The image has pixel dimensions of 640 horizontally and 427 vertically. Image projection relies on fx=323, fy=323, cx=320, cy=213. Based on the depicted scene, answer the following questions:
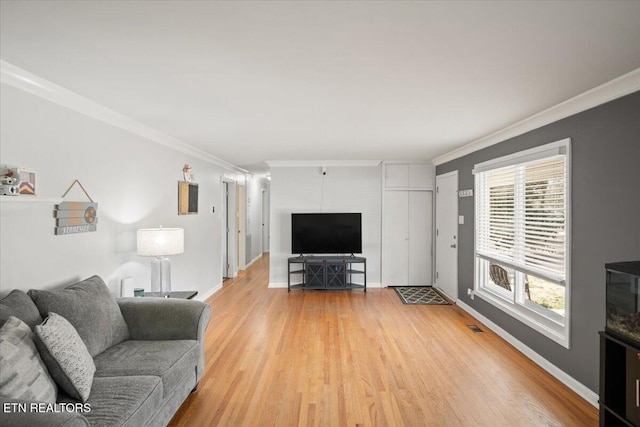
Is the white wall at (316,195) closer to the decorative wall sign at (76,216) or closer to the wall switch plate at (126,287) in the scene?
the wall switch plate at (126,287)

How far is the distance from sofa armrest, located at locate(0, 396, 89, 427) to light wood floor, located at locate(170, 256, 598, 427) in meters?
1.09

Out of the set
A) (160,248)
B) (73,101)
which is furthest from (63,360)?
(73,101)

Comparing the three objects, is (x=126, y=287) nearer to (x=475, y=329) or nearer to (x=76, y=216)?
(x=76, y=216)

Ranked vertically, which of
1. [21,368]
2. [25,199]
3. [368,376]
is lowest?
[368,376]

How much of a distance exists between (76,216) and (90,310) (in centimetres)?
87

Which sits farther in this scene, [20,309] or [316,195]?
[316,195]

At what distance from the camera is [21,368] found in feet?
4.99

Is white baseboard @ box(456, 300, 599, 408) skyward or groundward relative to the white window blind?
groundward

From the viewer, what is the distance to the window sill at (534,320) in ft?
9.14

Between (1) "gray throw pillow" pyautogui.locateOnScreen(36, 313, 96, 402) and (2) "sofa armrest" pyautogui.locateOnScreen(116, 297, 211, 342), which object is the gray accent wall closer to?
(2) "sofa armrest" pyautogui.locateOnScreen(116, 297, 211, 342)

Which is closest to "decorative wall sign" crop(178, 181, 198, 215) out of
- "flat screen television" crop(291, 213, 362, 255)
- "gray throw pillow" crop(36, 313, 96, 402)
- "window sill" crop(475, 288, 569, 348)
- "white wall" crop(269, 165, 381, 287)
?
"white wall" crop(269, 165, 381, 287)

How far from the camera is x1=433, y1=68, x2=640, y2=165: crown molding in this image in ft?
6.97

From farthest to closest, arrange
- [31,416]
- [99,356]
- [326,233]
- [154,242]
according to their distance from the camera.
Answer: [326,233] → [154,242] → [99,356] → [31,416]

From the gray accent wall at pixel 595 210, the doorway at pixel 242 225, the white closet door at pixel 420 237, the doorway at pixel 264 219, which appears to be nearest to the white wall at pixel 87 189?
the doorway at pixel 242 225
